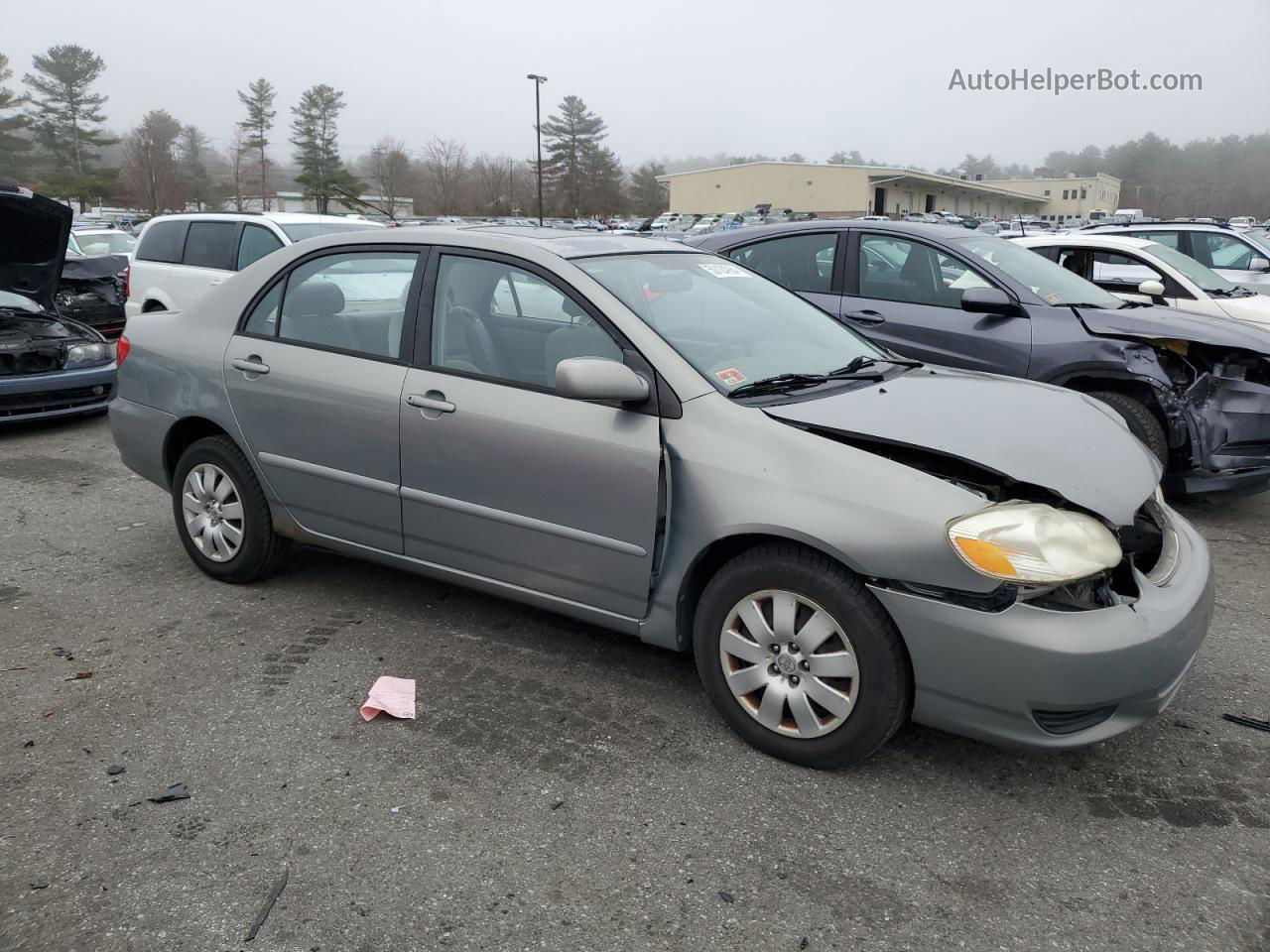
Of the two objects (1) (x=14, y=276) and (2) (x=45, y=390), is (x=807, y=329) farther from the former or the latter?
(1) (x=14, y=276)

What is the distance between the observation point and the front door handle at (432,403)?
3557mm

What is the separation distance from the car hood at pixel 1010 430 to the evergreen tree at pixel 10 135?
8110cm

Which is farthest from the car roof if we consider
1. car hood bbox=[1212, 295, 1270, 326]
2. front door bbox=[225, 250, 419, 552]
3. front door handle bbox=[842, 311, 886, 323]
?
front door bbox=[225, 250, 419, 552]

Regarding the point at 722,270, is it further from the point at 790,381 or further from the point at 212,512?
the point at 212,512

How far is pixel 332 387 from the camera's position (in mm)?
3871

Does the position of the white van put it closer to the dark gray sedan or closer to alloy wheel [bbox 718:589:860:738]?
the dark gray sedan

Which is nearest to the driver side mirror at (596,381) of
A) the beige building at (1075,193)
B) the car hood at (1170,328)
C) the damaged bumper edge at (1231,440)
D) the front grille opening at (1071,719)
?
the front grille opening at (1071,719)

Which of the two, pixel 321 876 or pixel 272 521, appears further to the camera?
pixel 272 521

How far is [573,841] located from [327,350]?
2309mm

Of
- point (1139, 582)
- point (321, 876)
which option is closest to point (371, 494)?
point (321, 876)

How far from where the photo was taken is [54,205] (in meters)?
7.58

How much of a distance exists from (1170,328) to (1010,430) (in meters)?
3.36

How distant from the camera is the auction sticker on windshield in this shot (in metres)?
4.04

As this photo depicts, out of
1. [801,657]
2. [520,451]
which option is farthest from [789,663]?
[520,451]
